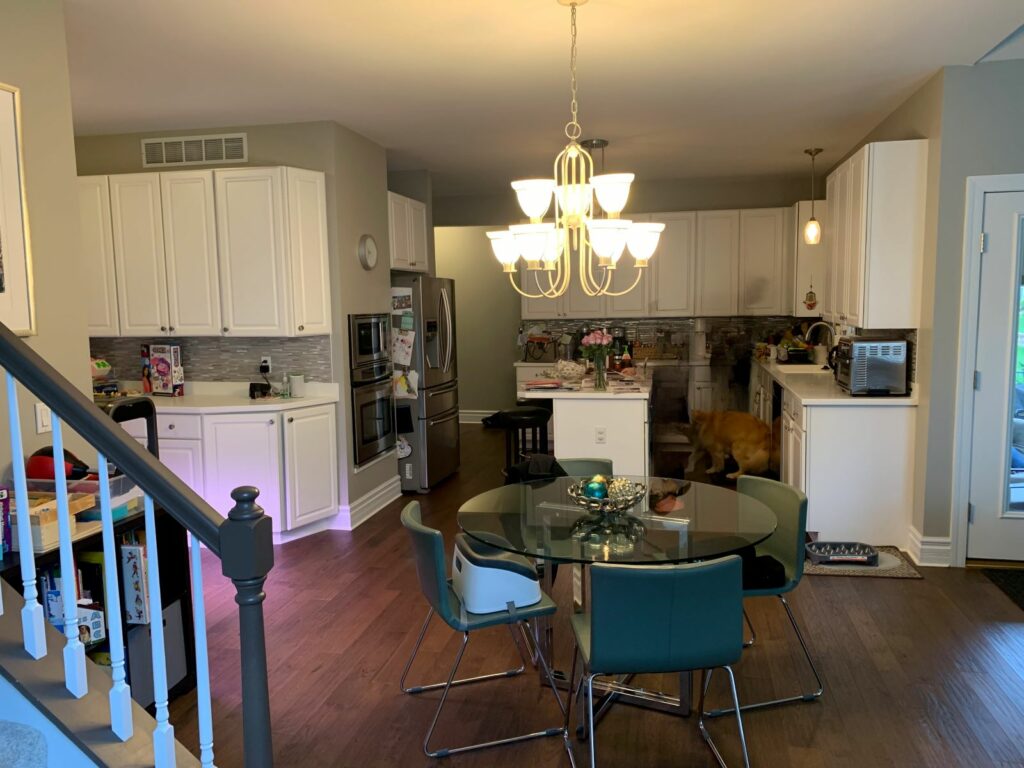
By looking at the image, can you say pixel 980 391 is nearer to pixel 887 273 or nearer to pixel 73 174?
pixel 887 273

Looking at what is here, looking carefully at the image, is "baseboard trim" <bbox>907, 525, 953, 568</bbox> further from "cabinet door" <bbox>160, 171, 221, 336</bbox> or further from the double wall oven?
"cabinet door" <bbox>160, 171, 221, 336</bbox>

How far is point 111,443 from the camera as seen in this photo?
1628 millimetres

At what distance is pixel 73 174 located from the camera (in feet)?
9.52

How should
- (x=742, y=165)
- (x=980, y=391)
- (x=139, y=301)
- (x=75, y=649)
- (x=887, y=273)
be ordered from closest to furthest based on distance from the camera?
1. (x=75, y=649)
2. (x=980, y=391)
3. (x=887, y=273)
4. (x=139, y=301)
5. (x=742, y=165)

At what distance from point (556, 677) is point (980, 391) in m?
2.72

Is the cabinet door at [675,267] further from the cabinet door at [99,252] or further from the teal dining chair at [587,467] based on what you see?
the cabinet door at [99,252]

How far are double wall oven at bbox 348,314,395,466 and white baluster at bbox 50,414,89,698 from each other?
11.4 feet

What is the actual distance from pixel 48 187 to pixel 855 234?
13.4ft

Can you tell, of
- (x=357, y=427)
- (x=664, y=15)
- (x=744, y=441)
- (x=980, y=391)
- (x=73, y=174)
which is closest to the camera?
(x=73, y=174)

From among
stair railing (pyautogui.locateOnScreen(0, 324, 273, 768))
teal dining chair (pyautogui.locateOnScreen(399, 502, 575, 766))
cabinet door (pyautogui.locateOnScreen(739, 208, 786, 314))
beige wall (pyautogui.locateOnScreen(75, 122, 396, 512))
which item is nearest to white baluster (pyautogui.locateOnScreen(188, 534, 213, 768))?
stair railing (pyautogui.locateOnScreen(0, 324, 273, 768))

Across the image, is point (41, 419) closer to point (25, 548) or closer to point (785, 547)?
point (25, 548)

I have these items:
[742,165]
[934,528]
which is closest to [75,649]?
[934,528]

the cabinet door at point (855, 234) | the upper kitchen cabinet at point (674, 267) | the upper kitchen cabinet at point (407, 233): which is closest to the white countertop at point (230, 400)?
the upper kitchen cabinet at point (407, 233)

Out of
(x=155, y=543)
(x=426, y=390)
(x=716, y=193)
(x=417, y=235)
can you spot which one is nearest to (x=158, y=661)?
(x=155, y=543)
